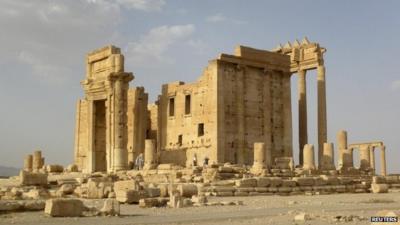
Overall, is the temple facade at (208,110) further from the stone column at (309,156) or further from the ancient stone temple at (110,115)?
the stone column at (309,156)

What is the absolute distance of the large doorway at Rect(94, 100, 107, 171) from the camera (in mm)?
40938

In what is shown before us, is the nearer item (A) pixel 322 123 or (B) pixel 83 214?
(B) pixel 83 214

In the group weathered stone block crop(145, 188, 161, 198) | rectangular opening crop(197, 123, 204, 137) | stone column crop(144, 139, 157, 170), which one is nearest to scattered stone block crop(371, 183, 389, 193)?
stone column crop(144, 139, 157, 170)

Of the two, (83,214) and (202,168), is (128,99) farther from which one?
(83,214)

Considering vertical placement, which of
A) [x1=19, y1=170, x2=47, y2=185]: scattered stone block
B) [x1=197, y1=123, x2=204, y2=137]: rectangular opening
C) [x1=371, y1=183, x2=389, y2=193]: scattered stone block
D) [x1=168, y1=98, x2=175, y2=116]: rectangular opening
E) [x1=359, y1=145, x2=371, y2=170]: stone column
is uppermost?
[x1=168, y1=98, x2=175, y2=116]: rectangular opening

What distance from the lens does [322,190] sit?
2691 centimetres

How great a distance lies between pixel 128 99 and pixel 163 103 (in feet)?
9.84

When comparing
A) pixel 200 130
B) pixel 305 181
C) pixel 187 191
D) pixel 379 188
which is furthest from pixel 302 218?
pixel 200 130

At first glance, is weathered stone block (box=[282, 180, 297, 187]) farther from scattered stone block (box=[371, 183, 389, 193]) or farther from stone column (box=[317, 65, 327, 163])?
stone column (box=[317, 65, 327, 163])

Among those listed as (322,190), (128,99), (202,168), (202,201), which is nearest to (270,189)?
(322,190)

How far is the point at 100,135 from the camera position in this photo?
136 feet

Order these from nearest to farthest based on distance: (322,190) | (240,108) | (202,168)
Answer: (322,190)
(202,168)
(240,108)

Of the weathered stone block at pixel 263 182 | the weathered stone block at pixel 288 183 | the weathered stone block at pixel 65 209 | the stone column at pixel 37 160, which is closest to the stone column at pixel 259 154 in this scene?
the weathered stone block at pixel 288 183

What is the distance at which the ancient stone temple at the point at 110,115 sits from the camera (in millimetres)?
38156
